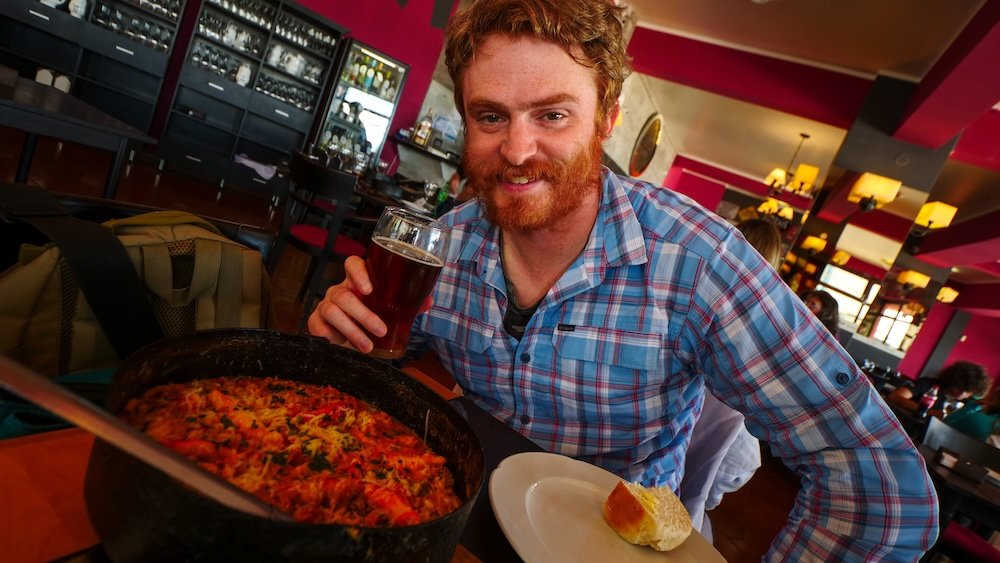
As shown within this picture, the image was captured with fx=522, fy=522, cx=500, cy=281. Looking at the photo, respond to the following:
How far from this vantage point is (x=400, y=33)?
7.36 metres

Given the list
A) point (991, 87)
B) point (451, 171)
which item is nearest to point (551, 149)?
point (991, 87)

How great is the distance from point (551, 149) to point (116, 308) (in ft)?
2.88

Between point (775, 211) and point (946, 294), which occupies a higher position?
point (946, 294)

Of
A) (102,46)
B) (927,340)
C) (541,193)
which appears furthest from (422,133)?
(927,340)

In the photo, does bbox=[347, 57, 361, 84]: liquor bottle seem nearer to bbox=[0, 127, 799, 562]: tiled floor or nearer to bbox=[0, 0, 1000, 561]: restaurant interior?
bbox=[0, 0, 1000, 561]: restaurant interior

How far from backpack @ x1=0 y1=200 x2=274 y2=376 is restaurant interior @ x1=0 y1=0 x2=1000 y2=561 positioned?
1.73 metres

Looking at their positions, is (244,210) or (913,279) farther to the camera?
(913,279)

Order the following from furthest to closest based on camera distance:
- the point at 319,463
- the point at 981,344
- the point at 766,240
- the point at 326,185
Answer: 1. the point at 981,344
2. the point at 326,185
3. the point at 766,240
4. the point at 319,463

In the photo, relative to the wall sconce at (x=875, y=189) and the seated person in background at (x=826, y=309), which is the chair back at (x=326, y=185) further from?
the wall sconce at (x=875, y=189)

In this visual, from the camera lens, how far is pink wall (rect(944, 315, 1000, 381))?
16.1m

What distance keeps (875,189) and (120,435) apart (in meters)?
6.50

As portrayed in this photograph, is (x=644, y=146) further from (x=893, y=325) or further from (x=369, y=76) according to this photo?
(x=893, y=325)

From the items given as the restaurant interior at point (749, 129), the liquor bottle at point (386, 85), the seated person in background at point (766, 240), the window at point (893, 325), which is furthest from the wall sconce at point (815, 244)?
the window at point (893, 325)

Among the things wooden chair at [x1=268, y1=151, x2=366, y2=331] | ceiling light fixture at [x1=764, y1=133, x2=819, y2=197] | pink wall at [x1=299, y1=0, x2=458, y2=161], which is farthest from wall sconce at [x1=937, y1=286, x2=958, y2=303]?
wooden chair at [x1=268, y1=151, x2=366, y2=331]
